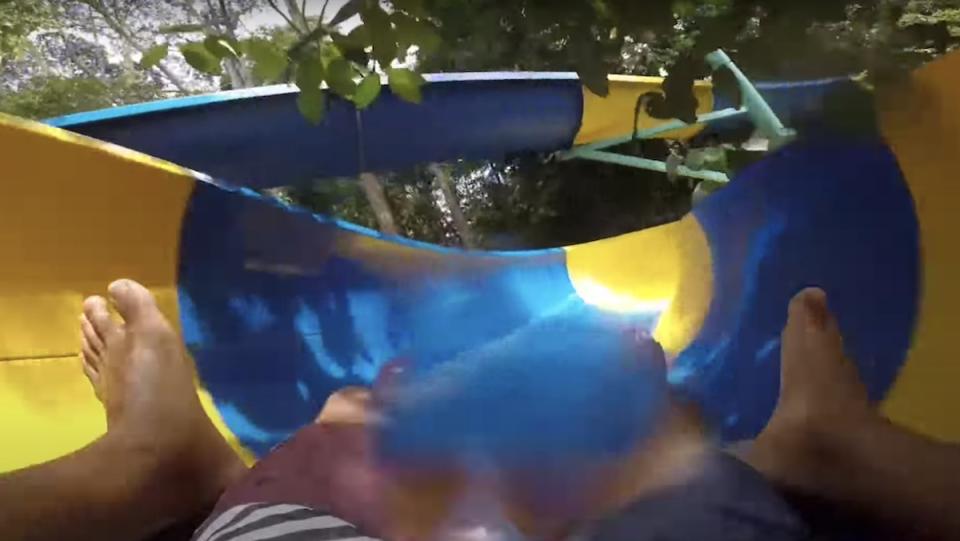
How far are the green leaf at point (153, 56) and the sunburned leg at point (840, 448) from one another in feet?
1.08

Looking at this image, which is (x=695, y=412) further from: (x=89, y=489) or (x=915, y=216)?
(x=89, y=489)

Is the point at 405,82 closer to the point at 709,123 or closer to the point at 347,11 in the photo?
the point at 347,11

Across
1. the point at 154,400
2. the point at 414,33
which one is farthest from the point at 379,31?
the point at 154,400

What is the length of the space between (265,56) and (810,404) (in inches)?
12.1

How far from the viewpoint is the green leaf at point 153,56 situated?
0.52m

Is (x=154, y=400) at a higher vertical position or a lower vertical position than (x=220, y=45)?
lower

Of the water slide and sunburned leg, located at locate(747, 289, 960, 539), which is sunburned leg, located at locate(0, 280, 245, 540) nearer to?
the water slide

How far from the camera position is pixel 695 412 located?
54 cm

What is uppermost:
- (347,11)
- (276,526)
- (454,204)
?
(347,11)

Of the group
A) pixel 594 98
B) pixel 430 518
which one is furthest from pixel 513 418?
pixel 594 98

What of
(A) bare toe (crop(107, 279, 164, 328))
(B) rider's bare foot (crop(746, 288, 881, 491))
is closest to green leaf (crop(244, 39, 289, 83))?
(A) bare toe (crop(107, 279, 164, 328))

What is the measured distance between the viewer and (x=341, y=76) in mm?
508

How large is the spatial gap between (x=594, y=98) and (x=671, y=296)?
0.12 meters

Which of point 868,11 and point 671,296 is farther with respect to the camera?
point 671,296
